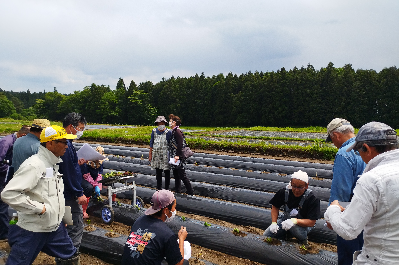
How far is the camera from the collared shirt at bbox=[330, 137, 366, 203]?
283cm

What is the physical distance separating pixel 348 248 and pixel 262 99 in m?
48.3

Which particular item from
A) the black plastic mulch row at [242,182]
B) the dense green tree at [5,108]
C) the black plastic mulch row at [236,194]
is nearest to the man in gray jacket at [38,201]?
the black plastic mulch row at [236,194]

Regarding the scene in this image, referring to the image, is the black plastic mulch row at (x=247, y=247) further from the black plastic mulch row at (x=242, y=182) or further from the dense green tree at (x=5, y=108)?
the dense green tree at (x=5, y=108)

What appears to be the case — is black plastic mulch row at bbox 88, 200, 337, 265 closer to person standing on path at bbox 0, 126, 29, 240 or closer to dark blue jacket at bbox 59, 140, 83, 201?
dark blue jacket at bbox 59, 140, 83, 201

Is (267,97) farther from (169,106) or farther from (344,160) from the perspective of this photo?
(344,160)

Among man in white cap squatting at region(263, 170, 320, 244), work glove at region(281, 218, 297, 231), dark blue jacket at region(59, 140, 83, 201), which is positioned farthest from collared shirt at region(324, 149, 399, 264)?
dark blue jacket at region(59, 140, 83, 201)

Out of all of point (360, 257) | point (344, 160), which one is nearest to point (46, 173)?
point (360, 257)

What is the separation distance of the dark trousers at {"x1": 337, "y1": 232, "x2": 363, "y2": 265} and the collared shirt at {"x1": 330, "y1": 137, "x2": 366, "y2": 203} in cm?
39

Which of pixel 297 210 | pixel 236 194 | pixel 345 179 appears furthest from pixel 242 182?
pixel 345 179

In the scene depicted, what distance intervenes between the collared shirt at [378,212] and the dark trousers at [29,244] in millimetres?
2692

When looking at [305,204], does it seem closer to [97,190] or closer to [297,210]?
[297,210]

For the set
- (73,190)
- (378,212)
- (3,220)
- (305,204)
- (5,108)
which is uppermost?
(5,108)

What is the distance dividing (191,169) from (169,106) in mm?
49571

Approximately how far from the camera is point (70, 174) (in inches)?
132
